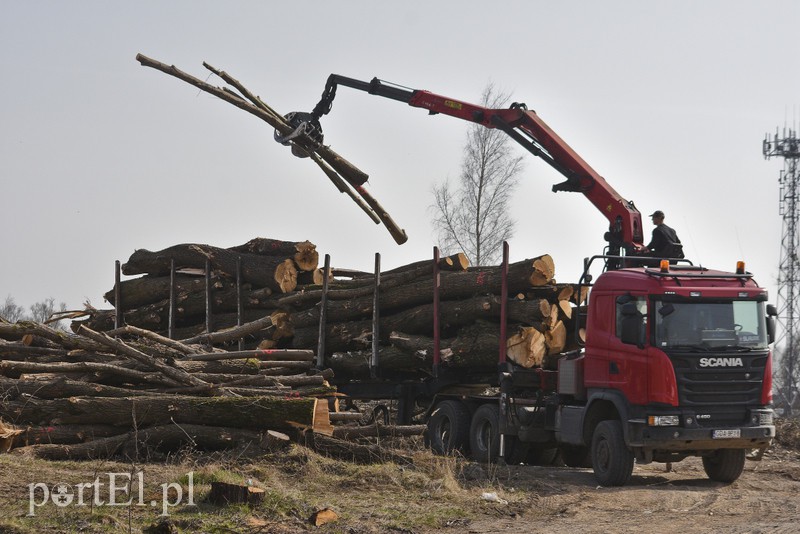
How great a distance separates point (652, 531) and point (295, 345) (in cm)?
863

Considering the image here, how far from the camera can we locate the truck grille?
11680mm

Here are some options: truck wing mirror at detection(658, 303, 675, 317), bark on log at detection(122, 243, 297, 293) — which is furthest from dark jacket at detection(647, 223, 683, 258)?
bark on log at detection(122, 243, 297, 293)

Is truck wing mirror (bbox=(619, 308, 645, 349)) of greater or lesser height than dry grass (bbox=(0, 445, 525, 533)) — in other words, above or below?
above

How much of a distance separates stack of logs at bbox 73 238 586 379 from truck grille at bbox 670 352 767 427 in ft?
7.09

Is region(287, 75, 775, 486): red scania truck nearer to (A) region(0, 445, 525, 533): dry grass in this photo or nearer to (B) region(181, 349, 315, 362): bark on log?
(A) region(0, 445, 525, 533): dry grass

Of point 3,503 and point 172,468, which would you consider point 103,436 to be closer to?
point 172,468

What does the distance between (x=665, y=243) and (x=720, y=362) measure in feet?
8.24

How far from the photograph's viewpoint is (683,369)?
11.7 metres

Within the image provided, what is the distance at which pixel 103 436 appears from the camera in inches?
482

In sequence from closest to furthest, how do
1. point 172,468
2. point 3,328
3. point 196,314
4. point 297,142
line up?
point 172,468 < point 3,328 < point 297,142 < point 196,314

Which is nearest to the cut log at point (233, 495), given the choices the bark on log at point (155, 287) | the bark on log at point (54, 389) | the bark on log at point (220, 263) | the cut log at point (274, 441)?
the cut log at point (274, 441)

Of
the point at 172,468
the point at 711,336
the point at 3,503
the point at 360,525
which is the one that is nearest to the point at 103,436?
the point at 172,468

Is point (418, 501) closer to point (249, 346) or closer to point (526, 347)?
point (526, 347)

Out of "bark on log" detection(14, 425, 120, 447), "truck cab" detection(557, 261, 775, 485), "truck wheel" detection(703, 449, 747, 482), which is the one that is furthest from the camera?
"truck wheel" detection(703, 449, 747, 482)
